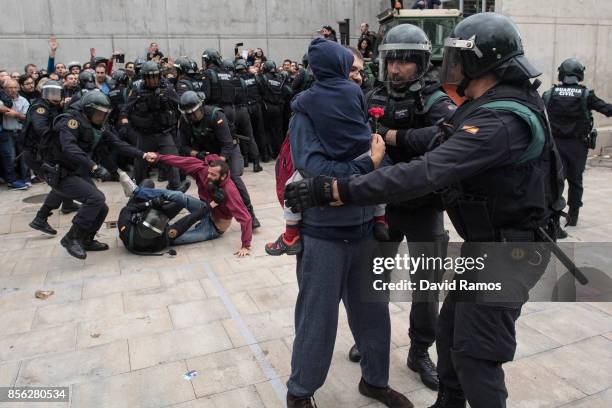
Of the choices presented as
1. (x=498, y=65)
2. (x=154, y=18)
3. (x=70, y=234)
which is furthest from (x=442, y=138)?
(x=154, y=18)

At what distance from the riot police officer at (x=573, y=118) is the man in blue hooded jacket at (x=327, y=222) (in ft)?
14.9

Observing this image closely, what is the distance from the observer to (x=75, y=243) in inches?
223

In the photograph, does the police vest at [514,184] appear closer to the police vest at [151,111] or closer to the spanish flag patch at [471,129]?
the spanish flag patch at [471,129]

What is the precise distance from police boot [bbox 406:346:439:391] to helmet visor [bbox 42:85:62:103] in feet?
17.8

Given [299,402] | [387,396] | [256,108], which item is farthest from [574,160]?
[256,108]

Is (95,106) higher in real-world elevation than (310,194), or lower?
higher

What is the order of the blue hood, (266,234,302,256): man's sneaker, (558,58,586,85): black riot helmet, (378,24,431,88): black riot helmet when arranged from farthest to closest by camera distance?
(558,58,586,85): black riot helmet, (378,24,431,88): black riot helmet, (266,234,302,256): man's sneaker, the blue hood

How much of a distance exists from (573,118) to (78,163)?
564 cm

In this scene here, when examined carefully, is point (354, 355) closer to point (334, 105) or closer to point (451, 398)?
point (451, 398)

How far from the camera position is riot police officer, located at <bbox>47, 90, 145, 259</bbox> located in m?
5.61

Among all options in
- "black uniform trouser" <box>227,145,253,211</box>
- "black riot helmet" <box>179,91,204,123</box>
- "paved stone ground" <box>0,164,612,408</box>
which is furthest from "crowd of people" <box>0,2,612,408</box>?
"black uniform trouser" <box>227,145,253,211</box>

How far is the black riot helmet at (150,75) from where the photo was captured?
25.2 ft

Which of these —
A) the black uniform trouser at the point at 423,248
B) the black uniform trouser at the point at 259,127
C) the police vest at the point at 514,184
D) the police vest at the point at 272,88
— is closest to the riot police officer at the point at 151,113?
the black uniform trouser at the point at 259,127

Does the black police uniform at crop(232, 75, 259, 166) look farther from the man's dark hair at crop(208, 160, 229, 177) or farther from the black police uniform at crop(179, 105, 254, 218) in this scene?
the man's dark hair at crop(208, 160, 229, 177)
